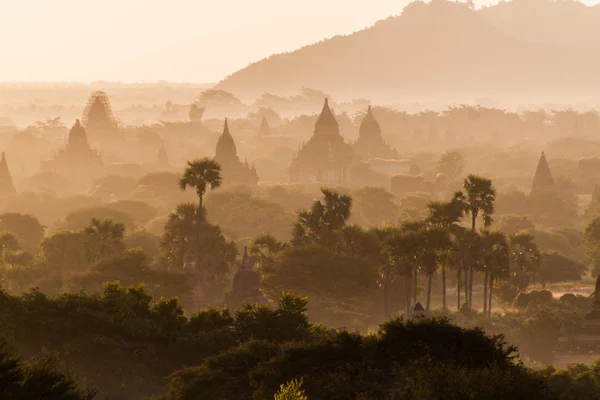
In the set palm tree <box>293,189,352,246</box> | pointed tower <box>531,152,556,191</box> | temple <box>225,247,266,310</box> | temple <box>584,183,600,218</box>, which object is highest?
palm tree <box>293,189,352,246</box>

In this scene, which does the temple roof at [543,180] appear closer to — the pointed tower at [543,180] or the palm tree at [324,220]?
the pointed tower at [543,180]

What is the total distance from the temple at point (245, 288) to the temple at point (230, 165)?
287 feet

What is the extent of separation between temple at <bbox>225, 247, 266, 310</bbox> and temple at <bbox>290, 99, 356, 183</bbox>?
115 m

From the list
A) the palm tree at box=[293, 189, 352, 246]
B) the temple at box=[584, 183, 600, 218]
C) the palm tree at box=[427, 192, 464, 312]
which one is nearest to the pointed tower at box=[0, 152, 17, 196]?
the temple at box=[584, 183, 600, 218]

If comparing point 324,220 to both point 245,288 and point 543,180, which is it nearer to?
point 245,288

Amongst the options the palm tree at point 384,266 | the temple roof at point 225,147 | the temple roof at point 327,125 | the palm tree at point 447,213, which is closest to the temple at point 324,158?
the temple roof at point 327,125

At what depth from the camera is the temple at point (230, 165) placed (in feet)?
541

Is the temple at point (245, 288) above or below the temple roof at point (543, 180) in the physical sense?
above

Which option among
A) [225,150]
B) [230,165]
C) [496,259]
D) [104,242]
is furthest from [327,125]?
[496,259]

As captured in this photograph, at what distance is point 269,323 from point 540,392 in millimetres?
16697

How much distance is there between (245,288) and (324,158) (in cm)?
11917

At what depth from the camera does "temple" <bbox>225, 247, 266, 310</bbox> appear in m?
75.3

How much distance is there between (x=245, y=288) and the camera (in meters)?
75.9

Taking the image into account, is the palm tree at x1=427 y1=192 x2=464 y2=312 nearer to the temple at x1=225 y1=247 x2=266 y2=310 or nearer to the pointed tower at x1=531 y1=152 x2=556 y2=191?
the temple at x1=225 y1=247 x2=266 y2=310
